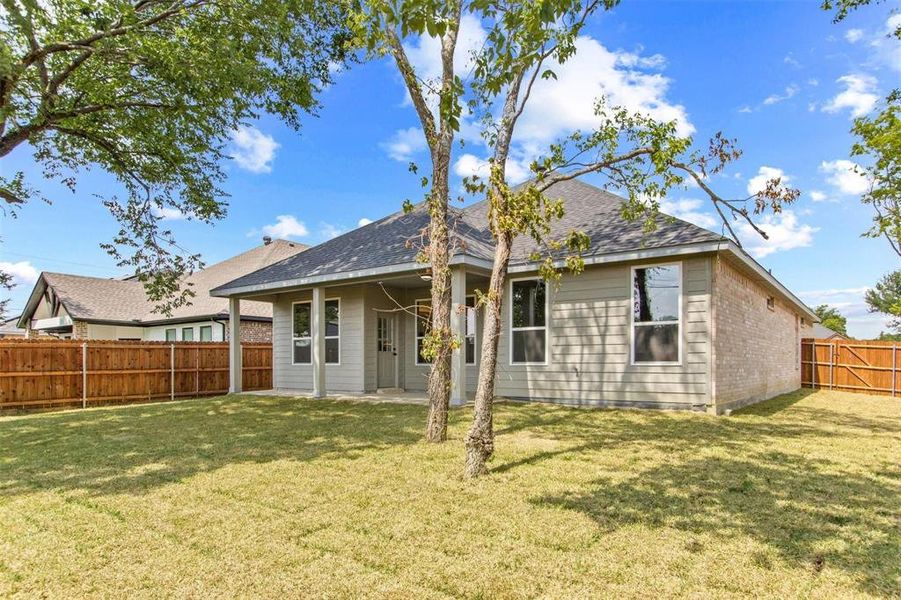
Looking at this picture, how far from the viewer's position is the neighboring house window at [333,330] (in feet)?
40.4

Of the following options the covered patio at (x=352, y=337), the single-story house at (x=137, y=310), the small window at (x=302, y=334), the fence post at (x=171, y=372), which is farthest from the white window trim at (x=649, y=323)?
the single-story house at (x=137, y=310)

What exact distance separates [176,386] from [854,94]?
19185 millimetres

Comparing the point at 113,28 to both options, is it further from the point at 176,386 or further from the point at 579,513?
the point at 579,513

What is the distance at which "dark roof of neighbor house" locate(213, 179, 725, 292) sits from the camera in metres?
8.61

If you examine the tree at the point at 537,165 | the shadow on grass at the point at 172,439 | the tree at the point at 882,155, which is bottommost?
the shadow on grass at the point at 172,439

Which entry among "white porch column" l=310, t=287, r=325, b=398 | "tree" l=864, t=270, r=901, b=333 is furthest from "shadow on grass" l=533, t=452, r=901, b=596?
"tree" l=864, t=270, r=901, b=333

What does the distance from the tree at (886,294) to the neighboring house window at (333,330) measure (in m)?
44.7

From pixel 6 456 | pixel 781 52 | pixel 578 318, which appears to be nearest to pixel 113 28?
pixel 6 456

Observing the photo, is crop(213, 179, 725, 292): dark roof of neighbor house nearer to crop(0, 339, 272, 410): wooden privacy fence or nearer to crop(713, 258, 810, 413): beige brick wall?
crop(713, 258, 810, 413): beige brick wall

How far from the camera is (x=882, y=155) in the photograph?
501 inches

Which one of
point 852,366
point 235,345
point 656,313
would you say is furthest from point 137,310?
point 852,366

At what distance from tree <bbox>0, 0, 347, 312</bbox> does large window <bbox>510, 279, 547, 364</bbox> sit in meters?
5.71

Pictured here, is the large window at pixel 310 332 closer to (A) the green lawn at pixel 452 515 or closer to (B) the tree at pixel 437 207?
(A) the green lawn at pixel 452 515

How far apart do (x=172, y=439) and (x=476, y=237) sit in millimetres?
6658
